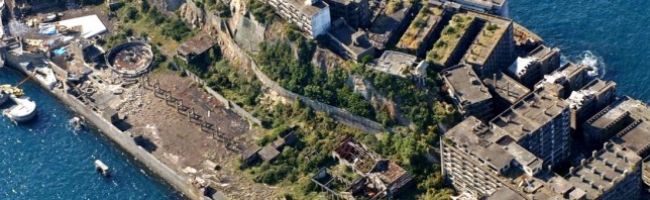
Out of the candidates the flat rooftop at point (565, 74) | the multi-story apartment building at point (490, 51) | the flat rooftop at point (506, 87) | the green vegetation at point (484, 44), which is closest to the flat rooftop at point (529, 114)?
the flat rooftop at point (506, 87)

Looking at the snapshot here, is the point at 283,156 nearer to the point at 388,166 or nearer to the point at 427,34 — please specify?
the point at 388,166

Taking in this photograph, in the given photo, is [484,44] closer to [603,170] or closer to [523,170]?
[523,170]

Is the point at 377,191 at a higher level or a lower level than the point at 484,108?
lower

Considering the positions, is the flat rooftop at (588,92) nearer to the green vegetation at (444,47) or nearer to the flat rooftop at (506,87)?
the flat rooftop at (506,87)

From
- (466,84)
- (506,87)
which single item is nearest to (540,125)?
(506,87)

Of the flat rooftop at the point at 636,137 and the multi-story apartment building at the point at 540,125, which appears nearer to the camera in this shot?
the multi-story apartment building at the point at 540,125

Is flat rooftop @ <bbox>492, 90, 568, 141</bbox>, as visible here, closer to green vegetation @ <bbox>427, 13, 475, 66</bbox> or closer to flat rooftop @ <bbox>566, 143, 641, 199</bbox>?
flat rooftop @ <bbox>566, 143, 641, 199</bbox>

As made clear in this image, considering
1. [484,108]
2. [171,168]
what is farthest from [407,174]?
[171,168]
